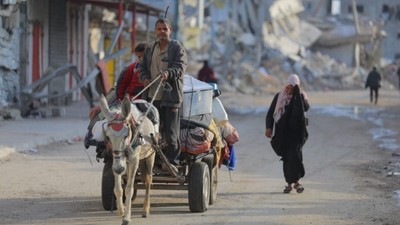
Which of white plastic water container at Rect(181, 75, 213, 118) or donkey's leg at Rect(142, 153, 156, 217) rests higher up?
white plastic water container at Rect(181, 75, 213, 118)

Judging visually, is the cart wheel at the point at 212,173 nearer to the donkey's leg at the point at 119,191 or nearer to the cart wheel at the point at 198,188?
the cart wheel at the point at 198,188

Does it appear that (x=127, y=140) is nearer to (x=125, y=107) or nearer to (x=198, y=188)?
(x=125, y=107)

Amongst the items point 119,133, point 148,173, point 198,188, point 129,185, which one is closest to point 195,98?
point 198,188

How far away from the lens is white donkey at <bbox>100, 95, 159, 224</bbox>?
783cm

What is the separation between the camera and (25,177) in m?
12.1

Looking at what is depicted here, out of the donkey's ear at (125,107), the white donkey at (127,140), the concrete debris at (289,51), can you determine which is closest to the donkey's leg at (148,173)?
the white donkey at (127,140)

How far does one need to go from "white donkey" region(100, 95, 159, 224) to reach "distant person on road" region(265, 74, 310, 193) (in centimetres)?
319

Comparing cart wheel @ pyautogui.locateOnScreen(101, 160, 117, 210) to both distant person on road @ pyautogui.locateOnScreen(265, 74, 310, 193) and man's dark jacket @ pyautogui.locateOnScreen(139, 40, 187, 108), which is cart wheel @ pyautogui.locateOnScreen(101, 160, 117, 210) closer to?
man's dark jacket @ pyautogui.locateOnScreen(139, 40, 187, 108)

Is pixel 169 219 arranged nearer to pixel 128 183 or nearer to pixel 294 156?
pixel 128 183

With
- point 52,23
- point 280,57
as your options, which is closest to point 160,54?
point 52,23

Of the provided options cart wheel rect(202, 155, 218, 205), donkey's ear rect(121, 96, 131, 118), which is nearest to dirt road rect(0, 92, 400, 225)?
cart wheel rect(202, 155, 218, 205)

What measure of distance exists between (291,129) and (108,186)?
3.31 meters

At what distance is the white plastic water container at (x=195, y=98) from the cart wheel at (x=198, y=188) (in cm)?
63

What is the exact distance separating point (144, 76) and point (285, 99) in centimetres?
295
